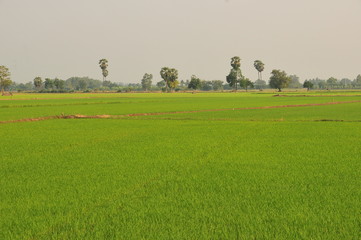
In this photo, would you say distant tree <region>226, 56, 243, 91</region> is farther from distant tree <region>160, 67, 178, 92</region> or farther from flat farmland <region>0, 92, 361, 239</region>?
flat farmland <region>0, 92, 361, 239</region>

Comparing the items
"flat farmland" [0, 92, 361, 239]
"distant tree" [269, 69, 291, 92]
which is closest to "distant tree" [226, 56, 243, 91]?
"distant tree" [269, 69, 291, 92]

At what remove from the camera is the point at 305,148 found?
1384 centimetres

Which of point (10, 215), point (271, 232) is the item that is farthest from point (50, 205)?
point (271, 232)

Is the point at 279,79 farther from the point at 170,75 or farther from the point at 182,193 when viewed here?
the point at 182,193

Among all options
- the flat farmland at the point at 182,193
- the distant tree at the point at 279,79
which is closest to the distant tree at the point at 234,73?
the distant tree at the point at 279,79

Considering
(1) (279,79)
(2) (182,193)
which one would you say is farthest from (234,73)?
(2) (182,193)

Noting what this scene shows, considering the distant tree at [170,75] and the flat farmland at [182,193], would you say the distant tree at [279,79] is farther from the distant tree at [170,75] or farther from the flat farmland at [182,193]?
the flat farmland at [182,193]

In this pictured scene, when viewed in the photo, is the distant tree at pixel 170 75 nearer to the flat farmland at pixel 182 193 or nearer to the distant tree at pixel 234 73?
the distant tree at pixel 234 73

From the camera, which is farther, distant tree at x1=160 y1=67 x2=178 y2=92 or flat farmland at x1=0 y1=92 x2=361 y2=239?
distant tree at x1=160 y1=67 x2=178 y2=92

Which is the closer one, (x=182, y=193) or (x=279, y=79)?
(x=182, y=193)

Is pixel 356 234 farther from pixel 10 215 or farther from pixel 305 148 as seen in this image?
pixel 305 148

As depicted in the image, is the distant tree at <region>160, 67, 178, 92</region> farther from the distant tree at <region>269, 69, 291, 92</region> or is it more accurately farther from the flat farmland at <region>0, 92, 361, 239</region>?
the flat farmland at <region>0, 92, 361, 239</region>

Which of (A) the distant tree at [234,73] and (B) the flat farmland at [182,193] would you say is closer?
(B) the flat farmland at [182,193]

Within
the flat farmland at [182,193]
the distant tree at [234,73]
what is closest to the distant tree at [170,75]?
the distant tree at [234,73]
